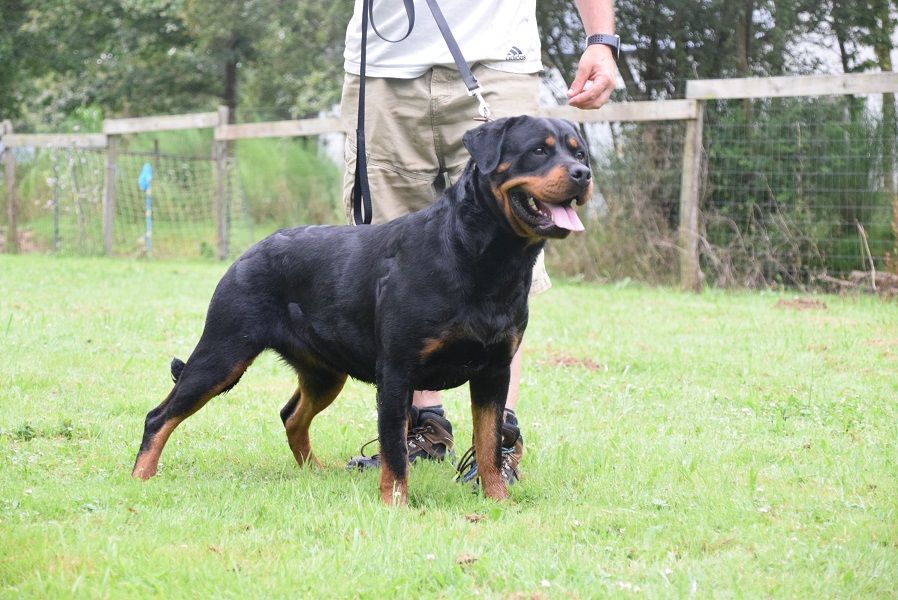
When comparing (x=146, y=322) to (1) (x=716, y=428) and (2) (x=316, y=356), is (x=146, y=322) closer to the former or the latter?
(2) (x=316, y=356)

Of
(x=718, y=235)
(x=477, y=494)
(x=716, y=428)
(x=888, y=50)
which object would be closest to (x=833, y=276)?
(x=718, y=235)

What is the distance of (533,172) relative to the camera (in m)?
3.40

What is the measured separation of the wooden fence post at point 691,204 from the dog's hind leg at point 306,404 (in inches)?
260

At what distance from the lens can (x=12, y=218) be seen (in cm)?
1570

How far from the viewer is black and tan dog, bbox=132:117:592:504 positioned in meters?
3.44

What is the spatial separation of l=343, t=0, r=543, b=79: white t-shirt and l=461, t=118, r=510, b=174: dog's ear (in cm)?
69

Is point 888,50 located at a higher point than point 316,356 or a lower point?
higher

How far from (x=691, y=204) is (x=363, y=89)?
21.5 feet

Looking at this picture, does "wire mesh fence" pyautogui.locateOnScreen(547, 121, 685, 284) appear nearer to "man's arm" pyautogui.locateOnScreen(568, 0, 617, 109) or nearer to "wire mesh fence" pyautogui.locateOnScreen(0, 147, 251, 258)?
"wire mesh fence" pyautogui.locateOnScreen(0, 147, 251, 258)

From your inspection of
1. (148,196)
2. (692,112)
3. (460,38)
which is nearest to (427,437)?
(460,38)

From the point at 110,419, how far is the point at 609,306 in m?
5.09

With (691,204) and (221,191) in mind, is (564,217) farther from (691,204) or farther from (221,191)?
(221,191)

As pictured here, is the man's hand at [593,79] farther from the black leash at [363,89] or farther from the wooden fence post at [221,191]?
the wooden fence post at [221,191]

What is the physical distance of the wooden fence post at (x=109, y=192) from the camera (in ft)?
48.2
